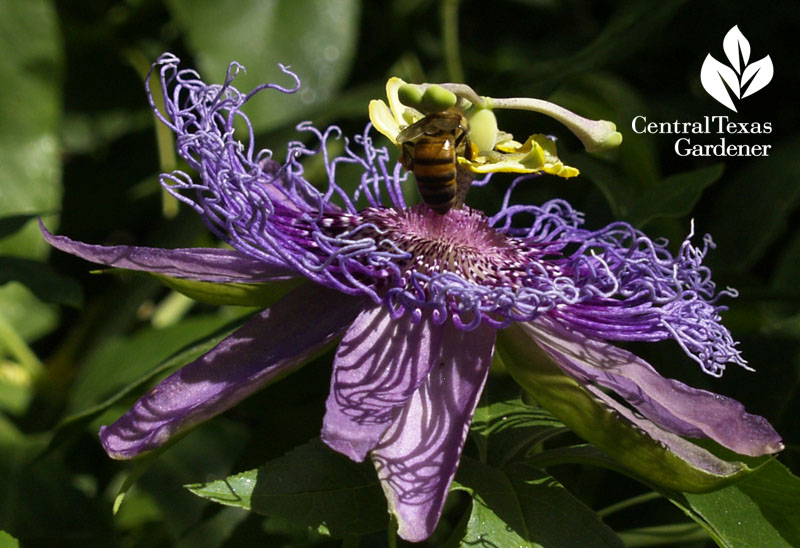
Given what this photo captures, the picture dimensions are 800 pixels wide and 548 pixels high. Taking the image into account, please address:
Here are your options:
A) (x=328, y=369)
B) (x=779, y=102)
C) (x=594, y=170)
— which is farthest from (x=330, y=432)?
(x=779, y=102)

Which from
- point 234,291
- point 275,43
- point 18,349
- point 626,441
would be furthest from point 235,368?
point 275,43

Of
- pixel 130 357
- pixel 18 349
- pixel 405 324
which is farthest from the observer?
pixel 18 349

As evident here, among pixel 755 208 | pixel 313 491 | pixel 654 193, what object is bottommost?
pixel 755 208

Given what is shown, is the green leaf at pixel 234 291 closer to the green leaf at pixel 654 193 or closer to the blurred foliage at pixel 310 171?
the blurred foliage at pixel 310 171

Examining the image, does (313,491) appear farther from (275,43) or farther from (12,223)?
(275,43)

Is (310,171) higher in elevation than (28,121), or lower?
lower

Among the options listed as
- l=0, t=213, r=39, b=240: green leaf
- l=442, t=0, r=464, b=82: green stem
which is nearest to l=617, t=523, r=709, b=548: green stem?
l=0, t=213, r=39, b=240: green leaf

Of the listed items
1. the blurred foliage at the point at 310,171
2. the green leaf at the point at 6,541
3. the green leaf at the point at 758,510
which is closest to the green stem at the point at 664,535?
the blurred foliage at the point at 310,171
